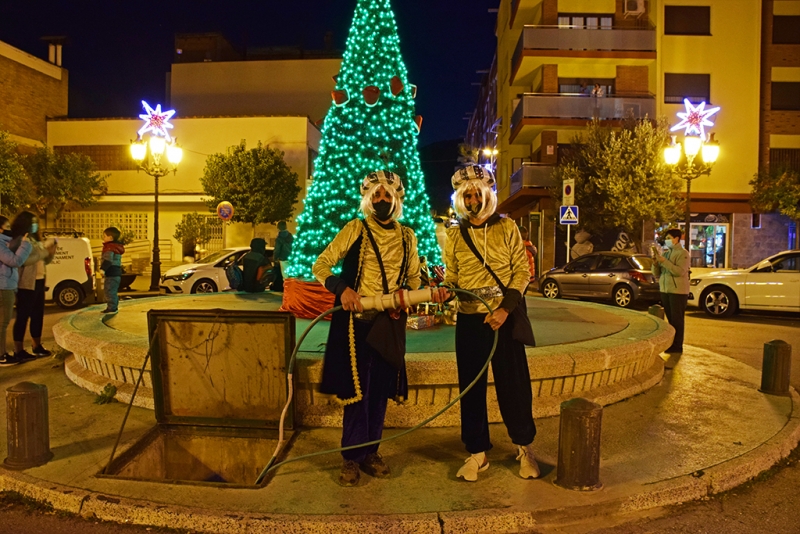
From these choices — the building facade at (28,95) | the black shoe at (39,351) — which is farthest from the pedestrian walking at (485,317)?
the building facade at (28,95)

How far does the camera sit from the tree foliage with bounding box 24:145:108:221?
29.5m

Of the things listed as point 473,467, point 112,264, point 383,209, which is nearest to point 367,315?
point 383,209

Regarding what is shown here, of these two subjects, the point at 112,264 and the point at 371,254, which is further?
the point at 112,264

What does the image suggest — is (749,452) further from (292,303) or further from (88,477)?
(292,303)

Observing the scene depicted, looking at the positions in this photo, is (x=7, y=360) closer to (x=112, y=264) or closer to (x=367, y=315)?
(x=112, y=264)

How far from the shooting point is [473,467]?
400 cm

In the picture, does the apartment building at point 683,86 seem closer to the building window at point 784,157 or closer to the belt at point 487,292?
the building window at point 784,157

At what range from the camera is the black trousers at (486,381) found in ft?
13.1

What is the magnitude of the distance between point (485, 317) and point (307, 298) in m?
4.33

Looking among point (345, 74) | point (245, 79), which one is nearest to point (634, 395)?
point (345, 74)

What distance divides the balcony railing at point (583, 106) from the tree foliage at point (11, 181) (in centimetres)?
2225

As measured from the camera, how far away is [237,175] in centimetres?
2916

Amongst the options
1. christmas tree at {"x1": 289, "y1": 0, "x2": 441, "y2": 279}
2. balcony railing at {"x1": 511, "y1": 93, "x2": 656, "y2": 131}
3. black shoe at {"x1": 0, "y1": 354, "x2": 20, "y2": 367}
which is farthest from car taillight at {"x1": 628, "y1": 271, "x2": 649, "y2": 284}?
black shoe at {"x1": 0, "y1": 354, "x2": 20, "y2": 367}

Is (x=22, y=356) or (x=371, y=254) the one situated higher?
(x=371, y=254)
